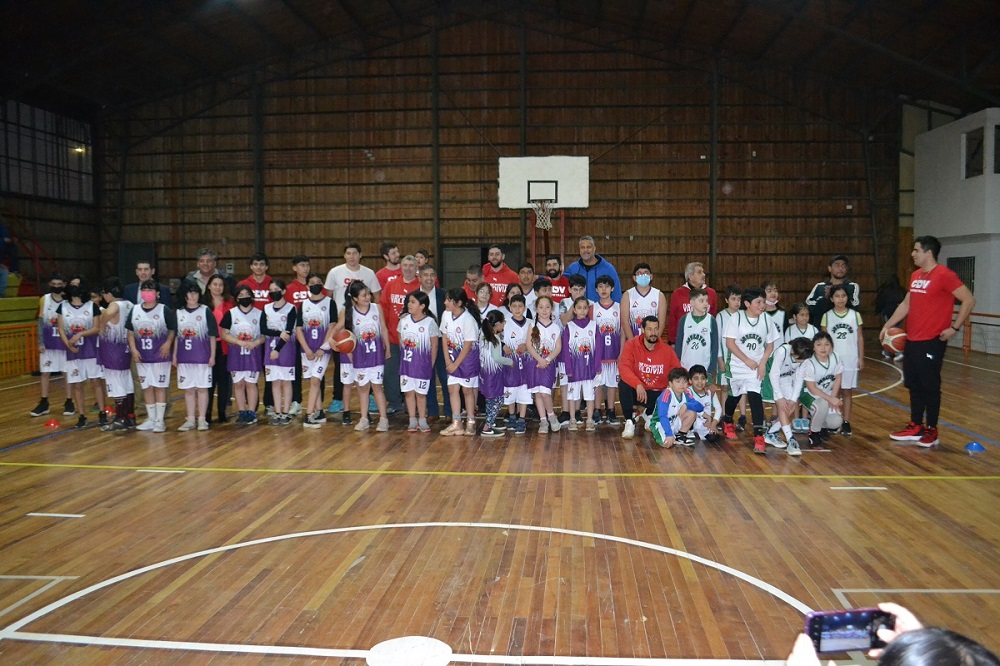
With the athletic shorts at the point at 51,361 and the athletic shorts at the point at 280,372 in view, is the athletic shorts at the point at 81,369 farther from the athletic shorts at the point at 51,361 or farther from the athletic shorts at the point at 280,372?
the athletic shorts at the point at 280,372

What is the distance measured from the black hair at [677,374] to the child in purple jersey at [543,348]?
3.93ft

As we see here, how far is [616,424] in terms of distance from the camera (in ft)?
26.9

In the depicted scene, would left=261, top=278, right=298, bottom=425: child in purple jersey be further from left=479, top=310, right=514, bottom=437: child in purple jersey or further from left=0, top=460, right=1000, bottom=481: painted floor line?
left=479, top=310, right=514, bottom=437: child in purple jersey

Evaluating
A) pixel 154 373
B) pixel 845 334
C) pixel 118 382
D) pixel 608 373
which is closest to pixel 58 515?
pixel 154 373

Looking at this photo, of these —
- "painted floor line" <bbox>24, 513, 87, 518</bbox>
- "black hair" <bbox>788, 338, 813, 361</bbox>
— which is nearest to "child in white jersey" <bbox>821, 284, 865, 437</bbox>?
"black hair" <bbox>788, 338, 813, 361</bbox>

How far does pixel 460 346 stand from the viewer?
7.64 meters

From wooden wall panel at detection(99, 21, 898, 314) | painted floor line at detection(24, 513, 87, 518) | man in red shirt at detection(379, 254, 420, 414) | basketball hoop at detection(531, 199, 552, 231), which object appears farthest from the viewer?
wooden wall panel at detection(99, 21, 898, 314)

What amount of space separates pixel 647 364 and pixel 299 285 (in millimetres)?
4125

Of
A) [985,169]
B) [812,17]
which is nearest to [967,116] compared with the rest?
[985,169]

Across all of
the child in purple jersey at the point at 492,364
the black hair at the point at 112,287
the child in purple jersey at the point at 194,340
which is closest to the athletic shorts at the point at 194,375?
the child in purple jersey at the point at 194,340

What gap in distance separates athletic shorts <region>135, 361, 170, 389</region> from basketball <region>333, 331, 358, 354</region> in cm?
182

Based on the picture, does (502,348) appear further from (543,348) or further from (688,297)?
(688,297)

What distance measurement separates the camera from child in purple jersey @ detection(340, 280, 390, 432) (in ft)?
25.6

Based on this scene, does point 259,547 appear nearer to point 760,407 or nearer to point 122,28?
point 760,407
